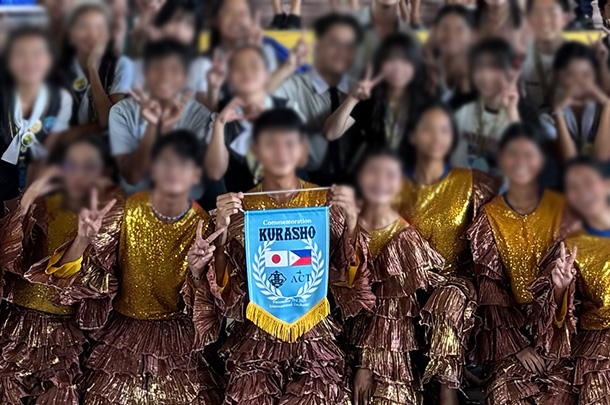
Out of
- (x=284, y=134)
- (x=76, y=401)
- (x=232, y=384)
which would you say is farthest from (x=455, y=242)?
(x=76, y=401)

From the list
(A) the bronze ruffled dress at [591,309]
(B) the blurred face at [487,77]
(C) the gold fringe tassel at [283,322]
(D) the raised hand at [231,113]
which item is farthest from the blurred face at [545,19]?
(C) the gold fringe tassel at [283,322]

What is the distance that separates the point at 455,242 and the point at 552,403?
45cm

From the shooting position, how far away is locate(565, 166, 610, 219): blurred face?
1.79 metres

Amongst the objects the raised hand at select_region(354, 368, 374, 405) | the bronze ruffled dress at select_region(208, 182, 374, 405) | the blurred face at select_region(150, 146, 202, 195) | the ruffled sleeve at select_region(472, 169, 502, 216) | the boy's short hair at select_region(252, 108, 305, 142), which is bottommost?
the raised hand at select_region(354, 368, 374, 405)

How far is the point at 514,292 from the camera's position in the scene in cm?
193

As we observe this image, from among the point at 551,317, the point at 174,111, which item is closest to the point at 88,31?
the point at 174,111

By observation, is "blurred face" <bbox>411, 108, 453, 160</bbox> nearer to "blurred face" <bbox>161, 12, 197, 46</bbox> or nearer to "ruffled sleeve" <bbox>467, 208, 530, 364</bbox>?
"ruffled sleeve" <bbox>467, 208, 530, 364</bbox>

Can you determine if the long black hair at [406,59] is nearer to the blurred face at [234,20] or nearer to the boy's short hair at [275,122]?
the boy's short hair at [275,122]

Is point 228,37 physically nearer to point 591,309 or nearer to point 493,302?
point 493,302

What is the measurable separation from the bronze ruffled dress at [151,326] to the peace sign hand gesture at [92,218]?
71mm

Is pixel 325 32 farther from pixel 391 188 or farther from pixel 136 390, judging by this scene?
pixel 136 390

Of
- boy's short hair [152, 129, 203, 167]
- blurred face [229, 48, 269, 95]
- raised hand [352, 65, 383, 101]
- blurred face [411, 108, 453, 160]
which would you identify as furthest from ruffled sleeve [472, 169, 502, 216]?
boy's short hair [152, 129, 203, 167]

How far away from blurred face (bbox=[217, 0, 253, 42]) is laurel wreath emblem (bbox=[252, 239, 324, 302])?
49cm

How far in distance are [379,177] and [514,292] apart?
45 cm
